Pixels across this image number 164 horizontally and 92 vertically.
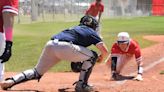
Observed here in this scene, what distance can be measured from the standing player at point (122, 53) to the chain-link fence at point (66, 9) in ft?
80.7

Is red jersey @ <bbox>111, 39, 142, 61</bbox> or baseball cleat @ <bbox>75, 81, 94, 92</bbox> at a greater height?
red jersey @ <bbox>111, 39, 142, 61</bbox>

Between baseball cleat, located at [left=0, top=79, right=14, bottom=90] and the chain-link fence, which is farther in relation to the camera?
the chain-link fence

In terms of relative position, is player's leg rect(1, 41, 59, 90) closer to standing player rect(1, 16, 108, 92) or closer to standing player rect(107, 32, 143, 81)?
standing player rect(1, 16, 108, 92)

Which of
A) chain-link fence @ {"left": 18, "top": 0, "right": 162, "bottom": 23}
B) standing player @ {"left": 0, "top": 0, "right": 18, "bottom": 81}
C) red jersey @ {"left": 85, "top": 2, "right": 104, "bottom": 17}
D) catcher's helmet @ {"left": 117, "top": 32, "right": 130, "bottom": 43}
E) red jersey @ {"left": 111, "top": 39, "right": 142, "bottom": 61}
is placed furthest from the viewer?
chain-link fence @ {"left": 18, "top": 0, "right": 162, "bottom": 23}

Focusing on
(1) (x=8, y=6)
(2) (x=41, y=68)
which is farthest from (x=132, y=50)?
(1) (x=8, y=6)

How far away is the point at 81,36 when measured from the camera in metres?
7.46

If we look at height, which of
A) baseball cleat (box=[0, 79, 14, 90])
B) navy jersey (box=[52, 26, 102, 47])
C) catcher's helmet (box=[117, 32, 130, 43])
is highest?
navy jersey (box=[52, 26, 102, 47])

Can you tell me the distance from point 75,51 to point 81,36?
25 centimetres

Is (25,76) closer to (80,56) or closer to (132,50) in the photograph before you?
(80,56)

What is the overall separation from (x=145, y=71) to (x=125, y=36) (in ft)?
7.36

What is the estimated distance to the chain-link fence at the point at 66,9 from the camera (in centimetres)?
3681

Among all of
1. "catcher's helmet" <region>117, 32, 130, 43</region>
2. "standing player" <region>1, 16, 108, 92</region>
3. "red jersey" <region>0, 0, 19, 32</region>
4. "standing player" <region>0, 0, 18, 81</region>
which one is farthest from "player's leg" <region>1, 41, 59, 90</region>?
"catcher's helmet" <region>117, 32, 130, 43</region>

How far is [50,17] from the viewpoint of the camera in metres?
40.1

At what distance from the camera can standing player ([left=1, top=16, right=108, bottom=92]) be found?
7402 mm
